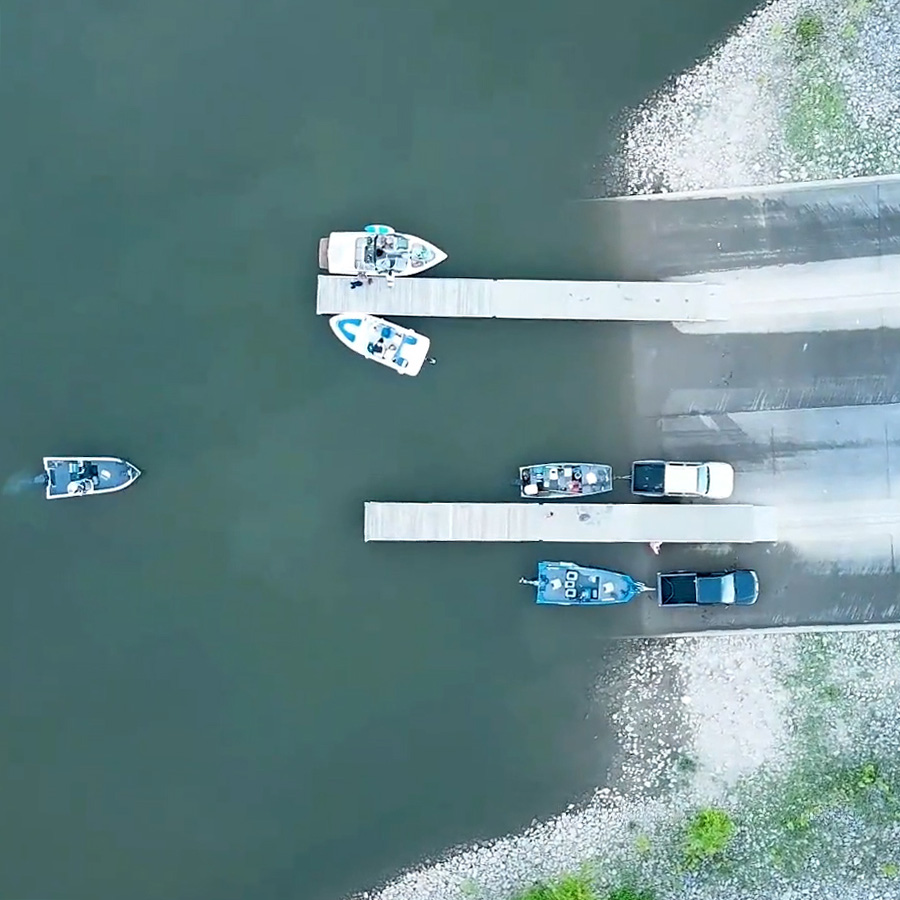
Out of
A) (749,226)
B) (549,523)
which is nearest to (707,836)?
(549,523)

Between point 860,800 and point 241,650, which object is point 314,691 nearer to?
point 241,650

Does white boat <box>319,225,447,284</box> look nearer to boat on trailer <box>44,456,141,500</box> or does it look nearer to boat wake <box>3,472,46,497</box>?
boat on trailer <box>44,456,141,500</box>

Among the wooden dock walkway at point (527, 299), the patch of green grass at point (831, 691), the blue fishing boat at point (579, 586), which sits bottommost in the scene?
the patch of green grass at point (831, 691)

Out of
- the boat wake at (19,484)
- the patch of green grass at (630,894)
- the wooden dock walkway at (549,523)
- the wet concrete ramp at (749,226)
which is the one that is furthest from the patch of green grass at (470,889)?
the wet concrete ramp at (749,226)

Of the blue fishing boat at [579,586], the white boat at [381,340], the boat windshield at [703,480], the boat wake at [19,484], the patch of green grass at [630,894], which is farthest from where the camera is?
the boat wake at [19,484]

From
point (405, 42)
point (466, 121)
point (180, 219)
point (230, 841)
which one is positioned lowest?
point (230, 841)

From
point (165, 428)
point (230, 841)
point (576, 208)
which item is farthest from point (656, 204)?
point (230, 841)

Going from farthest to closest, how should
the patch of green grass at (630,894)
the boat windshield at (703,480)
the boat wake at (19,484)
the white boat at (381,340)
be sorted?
the boat wake at (19,484) → the white boat at (381,340) → the patch of green grass at (630,894) → the boat windshield at (703,480)

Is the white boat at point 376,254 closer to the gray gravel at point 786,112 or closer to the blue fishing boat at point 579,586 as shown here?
the gray gravel at point 786,112
